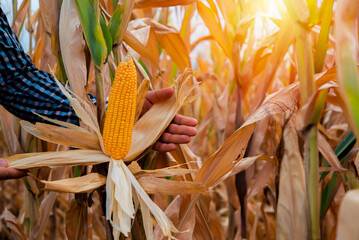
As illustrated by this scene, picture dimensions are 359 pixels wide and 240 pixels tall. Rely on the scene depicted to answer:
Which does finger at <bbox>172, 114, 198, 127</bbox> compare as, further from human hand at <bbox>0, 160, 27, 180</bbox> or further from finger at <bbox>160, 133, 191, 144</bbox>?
human hand at <bbox>0, 160, 27, 180</bbox>

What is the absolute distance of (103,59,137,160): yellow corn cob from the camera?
2.31 feet

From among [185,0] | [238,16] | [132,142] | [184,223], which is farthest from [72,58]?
[238,16]

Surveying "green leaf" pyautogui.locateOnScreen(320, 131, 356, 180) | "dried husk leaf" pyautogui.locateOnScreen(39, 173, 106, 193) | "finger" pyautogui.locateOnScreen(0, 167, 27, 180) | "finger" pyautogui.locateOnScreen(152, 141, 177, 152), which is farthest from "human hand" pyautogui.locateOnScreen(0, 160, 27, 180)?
"green leaf" pyautogui.locateOnScreen(320, 131, 356, 180)

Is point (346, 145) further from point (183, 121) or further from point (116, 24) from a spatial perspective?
point (116, 24)

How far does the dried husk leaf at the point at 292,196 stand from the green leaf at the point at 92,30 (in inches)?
16.3

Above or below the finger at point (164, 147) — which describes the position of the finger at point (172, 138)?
above

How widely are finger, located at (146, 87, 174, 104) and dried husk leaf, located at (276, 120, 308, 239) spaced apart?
324mm

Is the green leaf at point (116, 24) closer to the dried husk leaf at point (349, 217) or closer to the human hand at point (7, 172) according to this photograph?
the human hand at point (7, 172)

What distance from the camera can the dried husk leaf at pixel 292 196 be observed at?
0.62 m

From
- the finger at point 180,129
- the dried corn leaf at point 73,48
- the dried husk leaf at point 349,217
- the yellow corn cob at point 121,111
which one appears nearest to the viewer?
the dried husk leaf at point 349,217

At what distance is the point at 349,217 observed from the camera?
43 centimetres

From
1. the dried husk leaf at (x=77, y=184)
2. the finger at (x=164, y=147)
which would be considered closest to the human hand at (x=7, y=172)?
the dried husk leaf at (x=77, y=184)

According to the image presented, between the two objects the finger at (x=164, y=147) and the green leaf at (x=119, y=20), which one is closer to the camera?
the green leaf at (x=119, y=20)

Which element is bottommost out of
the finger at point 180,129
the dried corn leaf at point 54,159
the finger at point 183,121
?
the dried corn leaf at point 54,159
